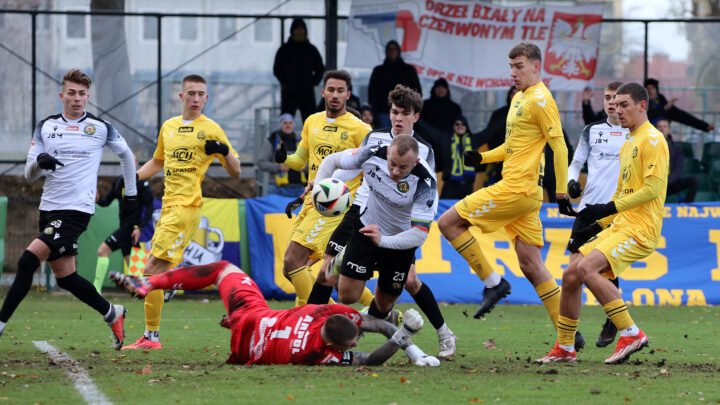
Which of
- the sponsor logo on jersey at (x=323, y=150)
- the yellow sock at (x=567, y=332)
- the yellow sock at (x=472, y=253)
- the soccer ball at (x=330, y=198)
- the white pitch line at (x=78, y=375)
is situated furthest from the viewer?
the sponsor logo on jersey at (x=323, y=150)

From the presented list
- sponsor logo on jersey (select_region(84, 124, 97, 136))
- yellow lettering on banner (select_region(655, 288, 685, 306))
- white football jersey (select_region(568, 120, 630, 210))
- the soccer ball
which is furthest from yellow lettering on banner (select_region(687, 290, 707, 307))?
sponsor logo on jersey (select_region(84, 124, 97, 136))

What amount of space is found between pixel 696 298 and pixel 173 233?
29.2 feet

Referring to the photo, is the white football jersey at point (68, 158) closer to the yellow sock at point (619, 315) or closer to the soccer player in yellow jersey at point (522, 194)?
the soccer player in yellow jersey at point (522, 194)

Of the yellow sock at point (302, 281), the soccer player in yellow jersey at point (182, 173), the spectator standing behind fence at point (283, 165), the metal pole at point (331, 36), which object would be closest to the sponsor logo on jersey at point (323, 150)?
the soccer player in yellow jersey at point (182, 173)

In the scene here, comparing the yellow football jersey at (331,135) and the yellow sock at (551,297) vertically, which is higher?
the yellow football jersey at (331,135)

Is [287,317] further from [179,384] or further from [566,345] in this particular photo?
[566,345]

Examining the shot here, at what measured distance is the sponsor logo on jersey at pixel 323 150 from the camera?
10.3 metres

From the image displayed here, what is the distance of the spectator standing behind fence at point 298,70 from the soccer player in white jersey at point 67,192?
7.82m

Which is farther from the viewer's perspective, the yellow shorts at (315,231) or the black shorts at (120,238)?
the black shorts at (120,238)

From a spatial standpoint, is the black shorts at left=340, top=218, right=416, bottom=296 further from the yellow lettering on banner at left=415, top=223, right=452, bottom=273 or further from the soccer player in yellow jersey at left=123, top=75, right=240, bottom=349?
the yellow lettering on banner at left=415, top=223, right=452, bottom=273

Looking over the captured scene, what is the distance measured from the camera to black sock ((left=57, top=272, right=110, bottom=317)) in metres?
9.46

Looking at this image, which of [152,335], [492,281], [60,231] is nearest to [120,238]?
[152,335]

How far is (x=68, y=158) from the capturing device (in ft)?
31.8

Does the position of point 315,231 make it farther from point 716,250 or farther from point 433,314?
point 716,250
